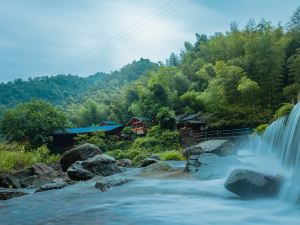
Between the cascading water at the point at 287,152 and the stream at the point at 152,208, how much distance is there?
1.38 ft

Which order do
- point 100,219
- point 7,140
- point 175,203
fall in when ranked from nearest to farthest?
1. point 100,219
2. point 175,203
3. point 7,140

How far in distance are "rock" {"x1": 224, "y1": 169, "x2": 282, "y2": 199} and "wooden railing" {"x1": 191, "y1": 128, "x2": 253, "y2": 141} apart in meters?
20.5

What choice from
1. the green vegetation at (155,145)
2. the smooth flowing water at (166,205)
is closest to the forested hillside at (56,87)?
the green vegetation at (155,145)

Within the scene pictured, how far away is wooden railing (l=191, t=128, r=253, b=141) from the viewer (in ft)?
92.9

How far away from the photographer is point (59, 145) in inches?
1577

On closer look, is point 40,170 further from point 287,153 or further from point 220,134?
point 220,134

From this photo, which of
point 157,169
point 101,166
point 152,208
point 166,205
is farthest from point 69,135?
point 152,208

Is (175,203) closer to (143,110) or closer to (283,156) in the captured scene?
(283,156)

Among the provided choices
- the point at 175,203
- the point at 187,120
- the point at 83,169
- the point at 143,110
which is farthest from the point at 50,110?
the point at 175,203

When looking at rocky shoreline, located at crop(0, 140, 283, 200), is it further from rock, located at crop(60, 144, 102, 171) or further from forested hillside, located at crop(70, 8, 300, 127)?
forested hillside, located at crop(70, 8, 300, 127)

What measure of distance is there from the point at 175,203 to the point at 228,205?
1196 millimetres

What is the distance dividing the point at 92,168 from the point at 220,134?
16377 millimetres

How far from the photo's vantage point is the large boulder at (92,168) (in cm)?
1506

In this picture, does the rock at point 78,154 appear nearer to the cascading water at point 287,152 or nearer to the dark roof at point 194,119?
the cascading water at point 287,152
